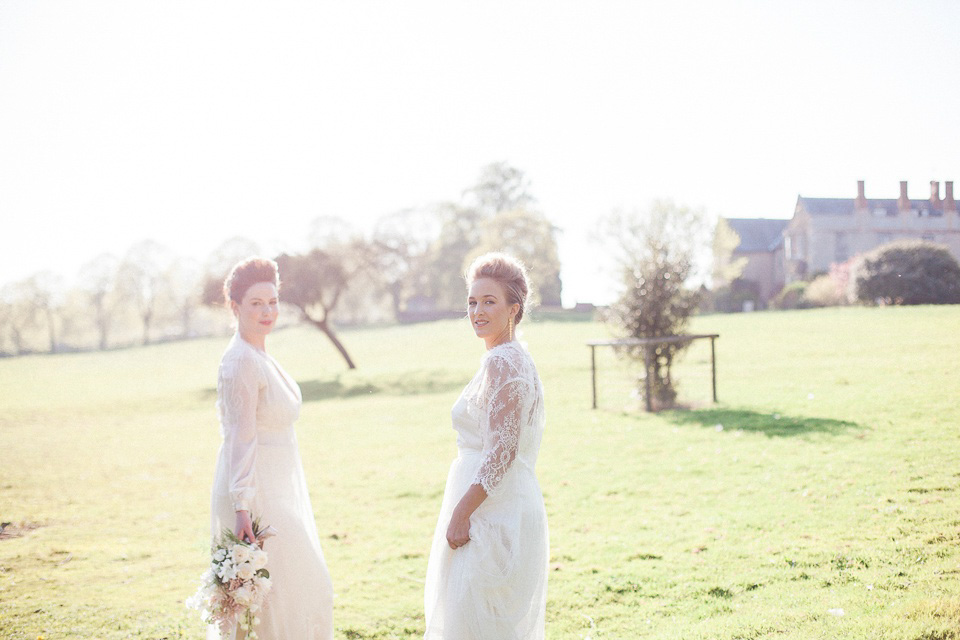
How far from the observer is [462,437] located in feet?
11.5

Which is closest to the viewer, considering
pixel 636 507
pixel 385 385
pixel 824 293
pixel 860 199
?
pixel 636 507

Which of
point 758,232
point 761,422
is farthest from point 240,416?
point 758,232

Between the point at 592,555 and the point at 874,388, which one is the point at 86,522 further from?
the point at 874,388

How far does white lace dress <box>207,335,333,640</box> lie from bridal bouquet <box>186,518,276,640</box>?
28 centimetres

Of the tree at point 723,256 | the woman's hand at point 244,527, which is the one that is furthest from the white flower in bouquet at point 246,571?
the tree at point 723,256

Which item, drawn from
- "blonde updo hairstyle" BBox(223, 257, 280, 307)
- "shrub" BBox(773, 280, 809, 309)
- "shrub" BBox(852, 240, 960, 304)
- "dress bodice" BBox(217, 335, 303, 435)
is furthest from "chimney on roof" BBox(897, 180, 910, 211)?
"shrub" BBox(773, 280, 809, 309)

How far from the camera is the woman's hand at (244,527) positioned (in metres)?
3.85

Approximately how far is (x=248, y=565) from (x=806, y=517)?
571 centimetres

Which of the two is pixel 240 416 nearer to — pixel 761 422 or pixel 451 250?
pixel 761 422

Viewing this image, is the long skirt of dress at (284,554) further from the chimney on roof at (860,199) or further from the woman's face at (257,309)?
the chimney on roof at (860,199)

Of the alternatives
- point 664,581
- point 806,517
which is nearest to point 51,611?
point 664,581

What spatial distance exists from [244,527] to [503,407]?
173 centimetres

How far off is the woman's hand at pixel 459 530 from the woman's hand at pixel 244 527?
4.14 feet

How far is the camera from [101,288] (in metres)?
65.3
